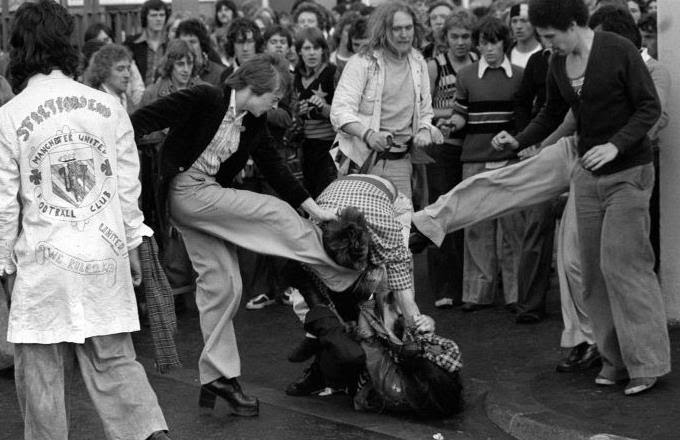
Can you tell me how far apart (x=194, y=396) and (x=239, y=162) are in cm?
→ 139

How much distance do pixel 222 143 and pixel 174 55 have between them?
10.7ft

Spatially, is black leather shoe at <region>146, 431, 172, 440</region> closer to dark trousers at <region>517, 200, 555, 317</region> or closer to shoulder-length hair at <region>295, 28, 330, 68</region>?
dark trousers at <region>517, 200, 555, 317</region>

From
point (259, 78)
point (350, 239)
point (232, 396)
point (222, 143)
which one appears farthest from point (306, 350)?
point (259, 78)

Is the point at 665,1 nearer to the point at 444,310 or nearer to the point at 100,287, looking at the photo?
the point at 444,310

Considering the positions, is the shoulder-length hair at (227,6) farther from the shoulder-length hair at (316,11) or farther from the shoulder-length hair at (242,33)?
the shoulder-length hair at (242,33)

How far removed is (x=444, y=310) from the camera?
966 centimetres

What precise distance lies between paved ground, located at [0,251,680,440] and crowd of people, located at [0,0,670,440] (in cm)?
13

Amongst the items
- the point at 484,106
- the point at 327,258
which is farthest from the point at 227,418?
the point at 484,106

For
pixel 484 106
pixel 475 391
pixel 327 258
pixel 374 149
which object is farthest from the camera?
pixel 484 106

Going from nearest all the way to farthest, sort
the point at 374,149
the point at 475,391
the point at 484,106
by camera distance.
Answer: the point at 475,391, the point at 374,149, the point at 484,106

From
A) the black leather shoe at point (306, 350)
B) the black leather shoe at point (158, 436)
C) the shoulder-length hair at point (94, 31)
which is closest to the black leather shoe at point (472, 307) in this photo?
the black leather shoe at point (306, 350)

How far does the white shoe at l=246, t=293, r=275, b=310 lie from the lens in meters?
9.99

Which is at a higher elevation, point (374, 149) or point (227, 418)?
point (374, 149)

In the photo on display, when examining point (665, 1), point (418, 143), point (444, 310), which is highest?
point (665, 1)
